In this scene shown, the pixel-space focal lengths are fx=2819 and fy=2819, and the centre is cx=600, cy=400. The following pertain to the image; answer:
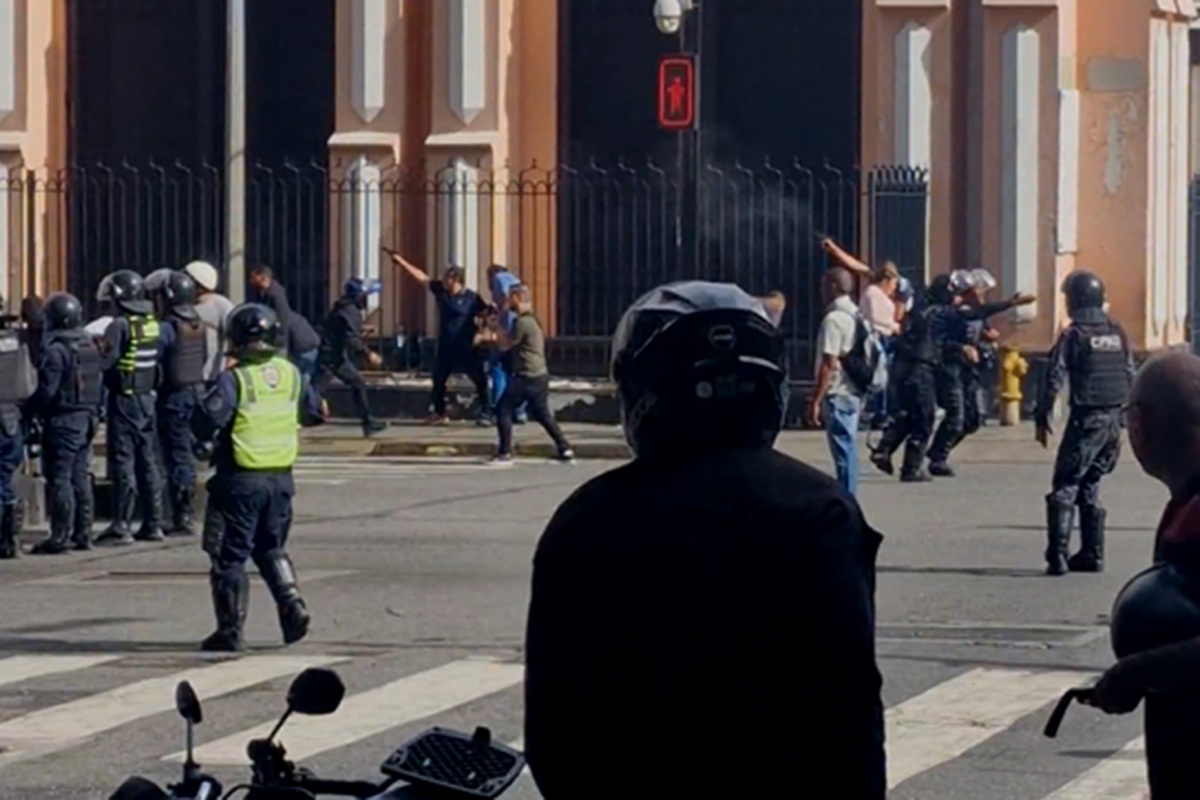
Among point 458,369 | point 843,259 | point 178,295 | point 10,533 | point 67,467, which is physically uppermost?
point 843,259

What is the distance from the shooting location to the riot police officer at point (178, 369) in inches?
737

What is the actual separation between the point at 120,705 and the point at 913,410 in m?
11.8

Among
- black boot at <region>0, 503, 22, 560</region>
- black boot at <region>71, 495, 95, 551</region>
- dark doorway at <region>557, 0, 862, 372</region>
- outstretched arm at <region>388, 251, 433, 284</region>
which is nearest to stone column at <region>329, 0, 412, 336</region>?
outstretched arm at <region>388, 251, 433, 284</region>

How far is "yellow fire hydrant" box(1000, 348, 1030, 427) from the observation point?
93.5 ft

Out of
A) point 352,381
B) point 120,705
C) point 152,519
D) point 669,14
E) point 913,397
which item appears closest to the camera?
point 120,705

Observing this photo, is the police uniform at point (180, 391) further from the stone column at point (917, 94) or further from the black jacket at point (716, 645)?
the black jacket at point (716, 645)

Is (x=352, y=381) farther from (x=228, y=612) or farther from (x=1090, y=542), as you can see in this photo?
(x=228, y=612)

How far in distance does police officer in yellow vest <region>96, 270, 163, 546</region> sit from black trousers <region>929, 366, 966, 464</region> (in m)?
7.07

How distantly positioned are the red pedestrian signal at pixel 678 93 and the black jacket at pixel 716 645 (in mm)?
22244

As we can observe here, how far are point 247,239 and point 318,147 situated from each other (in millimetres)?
1681

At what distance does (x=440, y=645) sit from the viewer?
13.6 meters

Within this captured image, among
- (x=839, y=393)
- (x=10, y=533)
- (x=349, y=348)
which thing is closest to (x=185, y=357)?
(x=10, y=533)

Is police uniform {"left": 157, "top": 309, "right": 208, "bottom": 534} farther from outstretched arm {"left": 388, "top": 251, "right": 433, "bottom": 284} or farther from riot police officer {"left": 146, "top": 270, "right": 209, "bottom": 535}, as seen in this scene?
outstretched arm {"left": 388, "top": 251, "right": 433, "bottom": 284}

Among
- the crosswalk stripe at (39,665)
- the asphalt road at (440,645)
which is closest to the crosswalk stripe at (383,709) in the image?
the asphalt road at (440,645)
